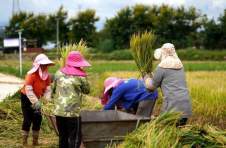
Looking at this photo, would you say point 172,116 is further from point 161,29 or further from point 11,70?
point 161,29

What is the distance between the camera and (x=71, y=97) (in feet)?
12.6

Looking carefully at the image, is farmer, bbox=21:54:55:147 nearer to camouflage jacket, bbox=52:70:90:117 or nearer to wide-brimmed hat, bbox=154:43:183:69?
camouflage jacket, bbox=52:70:90:117

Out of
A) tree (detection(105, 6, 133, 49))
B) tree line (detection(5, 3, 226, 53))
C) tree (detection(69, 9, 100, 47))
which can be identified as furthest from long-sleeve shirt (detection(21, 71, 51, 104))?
tree (detection(69, 9, 100, 47))

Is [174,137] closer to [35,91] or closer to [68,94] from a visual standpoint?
[68,94]

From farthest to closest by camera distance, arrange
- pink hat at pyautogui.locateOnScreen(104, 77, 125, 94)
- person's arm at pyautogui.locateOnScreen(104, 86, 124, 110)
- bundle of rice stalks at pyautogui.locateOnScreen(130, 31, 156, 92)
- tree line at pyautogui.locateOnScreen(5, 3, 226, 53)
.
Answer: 1. tree line at pyautogui.locateOnScreen(5, 3, 226, 53)
2. pink hat at pyautogui.locateOnScreen(104, 77, 125, 94)
3. person's arm at pyautogui.locateOnScreen(104, 86, 124, 110)
4. bundle of rice stalks at pyautogui.locateOnScreen(130, 31, 156, 92)

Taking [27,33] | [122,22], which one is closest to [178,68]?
[122,22]

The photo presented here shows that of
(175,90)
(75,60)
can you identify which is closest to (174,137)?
(175,90)

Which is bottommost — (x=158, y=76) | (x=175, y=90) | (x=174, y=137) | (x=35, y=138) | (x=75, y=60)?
(x=35, y=138)

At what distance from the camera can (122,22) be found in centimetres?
3628

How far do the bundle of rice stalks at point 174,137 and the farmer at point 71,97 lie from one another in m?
0.72

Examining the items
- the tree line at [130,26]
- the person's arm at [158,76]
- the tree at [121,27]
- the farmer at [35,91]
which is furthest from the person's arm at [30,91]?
the tree at [121,27]

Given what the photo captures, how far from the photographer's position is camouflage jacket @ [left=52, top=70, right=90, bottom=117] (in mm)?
3820

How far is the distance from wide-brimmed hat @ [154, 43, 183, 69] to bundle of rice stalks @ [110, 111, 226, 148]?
0.69 m

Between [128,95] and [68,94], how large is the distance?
128 centimetres
